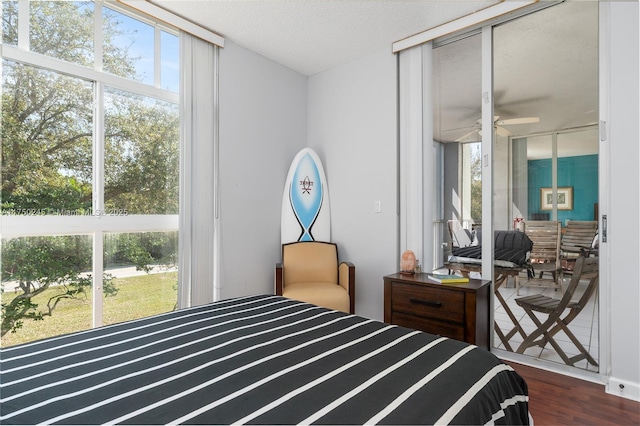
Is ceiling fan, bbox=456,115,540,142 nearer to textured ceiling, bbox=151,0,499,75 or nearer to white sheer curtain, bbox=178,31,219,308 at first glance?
textured ceiling, bbox=151,0,499,75

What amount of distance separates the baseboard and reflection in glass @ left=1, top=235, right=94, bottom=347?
143 inches

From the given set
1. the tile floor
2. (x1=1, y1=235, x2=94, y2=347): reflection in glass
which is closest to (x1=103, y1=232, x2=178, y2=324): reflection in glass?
(x1=1, y1=235, x2=94, y2=347): reflection in glass

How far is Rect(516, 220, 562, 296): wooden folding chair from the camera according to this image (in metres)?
2.64

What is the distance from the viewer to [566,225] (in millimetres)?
2592

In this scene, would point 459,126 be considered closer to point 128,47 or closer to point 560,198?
point 560,198

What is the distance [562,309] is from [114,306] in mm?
3414

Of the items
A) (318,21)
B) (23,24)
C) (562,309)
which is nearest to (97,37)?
(23,24)

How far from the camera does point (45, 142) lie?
2299 mm

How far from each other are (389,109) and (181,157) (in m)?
2.01

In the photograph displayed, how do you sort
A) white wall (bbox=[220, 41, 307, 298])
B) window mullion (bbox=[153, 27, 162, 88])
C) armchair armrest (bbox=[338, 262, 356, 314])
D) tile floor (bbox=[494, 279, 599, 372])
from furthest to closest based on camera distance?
white wall (bbox=[220, 41, 307, 298]) < armchair armrest (bbox=[338, 262, 356, 314]) < window mullion (bbox=[153, 27, 162, 88]) < tile floor (bbox=[494, 279, 599, 372])

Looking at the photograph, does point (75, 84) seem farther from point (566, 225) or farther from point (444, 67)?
point (566, 225)

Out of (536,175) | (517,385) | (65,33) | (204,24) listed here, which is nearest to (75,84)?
(65,33)

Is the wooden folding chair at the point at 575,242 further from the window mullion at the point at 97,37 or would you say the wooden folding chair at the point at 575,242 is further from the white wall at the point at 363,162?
the window mullion at the point at 97,37

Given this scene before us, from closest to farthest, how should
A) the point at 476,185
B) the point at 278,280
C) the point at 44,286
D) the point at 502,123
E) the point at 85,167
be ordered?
1. the point at 44,286
2. the point at 85,167
3. the point at 502,123
4. the point at 476,185
5. the point at 278,280
